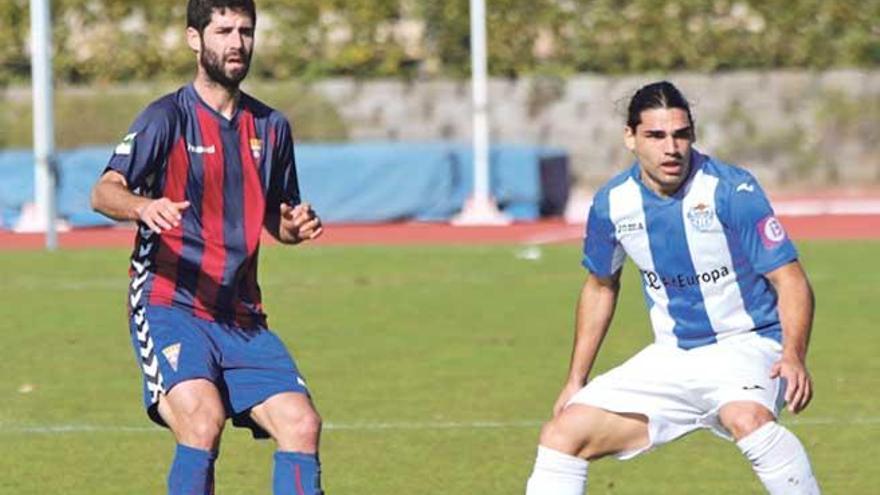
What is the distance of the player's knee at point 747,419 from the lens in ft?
24.9

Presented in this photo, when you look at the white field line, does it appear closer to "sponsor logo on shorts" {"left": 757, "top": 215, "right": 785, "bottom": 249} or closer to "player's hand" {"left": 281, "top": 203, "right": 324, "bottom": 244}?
"player's hand" {"left": 281, "top": 203, "right": 324, "bottom": 244}

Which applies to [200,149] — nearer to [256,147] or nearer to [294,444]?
[256,147]

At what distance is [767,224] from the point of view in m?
7.74

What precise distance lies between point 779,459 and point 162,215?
2.07m

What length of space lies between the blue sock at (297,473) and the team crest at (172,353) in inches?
18.1

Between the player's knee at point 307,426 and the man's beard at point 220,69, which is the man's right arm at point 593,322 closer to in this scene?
the player's knee at point 307,426

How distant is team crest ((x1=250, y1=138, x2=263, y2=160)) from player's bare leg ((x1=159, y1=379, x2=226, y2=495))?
32.1 inches

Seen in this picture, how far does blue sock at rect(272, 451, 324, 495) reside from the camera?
25.3 feet

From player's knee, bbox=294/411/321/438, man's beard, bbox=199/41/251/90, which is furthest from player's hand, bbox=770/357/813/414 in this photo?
man's beard, bbox=199/41/251/90

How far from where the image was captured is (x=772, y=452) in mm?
7535

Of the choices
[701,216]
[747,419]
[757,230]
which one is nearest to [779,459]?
[747,419]

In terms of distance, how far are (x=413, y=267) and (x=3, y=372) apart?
23.7 ft

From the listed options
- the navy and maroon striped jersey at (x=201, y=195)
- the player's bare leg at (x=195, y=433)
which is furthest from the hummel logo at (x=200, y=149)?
the player's bare leg at (x=195, y=433)

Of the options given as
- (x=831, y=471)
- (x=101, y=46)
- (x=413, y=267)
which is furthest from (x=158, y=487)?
(x=101, y=46)
